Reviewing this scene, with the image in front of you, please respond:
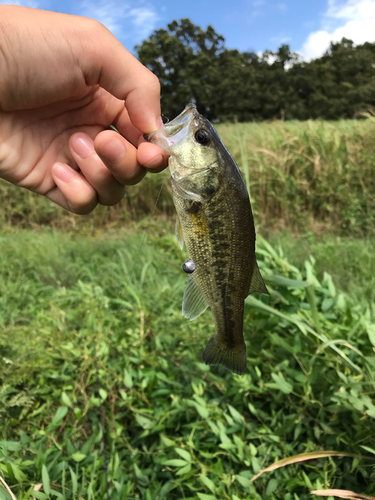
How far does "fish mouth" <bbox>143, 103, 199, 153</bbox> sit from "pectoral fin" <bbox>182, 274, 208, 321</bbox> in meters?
0.51

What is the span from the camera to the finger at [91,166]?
5.32 ft

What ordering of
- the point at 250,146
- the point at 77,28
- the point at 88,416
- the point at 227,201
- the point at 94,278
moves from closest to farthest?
the point at 227,201 → the point at 77,28 → the point at 88,416 → the point at 94,278 → the point at 250,146

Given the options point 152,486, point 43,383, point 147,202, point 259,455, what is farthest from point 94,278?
point 147,202

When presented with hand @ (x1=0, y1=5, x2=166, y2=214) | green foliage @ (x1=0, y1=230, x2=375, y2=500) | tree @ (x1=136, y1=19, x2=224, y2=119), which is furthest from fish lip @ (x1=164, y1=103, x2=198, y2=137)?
tree @ (x1=136, y1=19, x2=224, y2=119)

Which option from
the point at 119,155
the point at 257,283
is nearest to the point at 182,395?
the point at 257,283

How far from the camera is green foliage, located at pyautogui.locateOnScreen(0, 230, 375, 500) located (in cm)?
163

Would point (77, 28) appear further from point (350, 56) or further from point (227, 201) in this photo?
point (350, 56)

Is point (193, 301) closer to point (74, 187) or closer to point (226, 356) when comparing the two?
point (226, 356)

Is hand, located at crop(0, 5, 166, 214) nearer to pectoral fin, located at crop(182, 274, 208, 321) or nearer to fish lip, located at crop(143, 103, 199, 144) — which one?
fish lip, located at crop(143, 103, 199, 144)

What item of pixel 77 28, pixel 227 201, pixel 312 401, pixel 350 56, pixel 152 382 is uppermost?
pixel 350 56

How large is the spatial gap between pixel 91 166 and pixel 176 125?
0.57 m

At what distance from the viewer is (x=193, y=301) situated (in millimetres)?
1249

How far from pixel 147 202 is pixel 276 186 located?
9.39 ft

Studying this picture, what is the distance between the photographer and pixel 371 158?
600cm
